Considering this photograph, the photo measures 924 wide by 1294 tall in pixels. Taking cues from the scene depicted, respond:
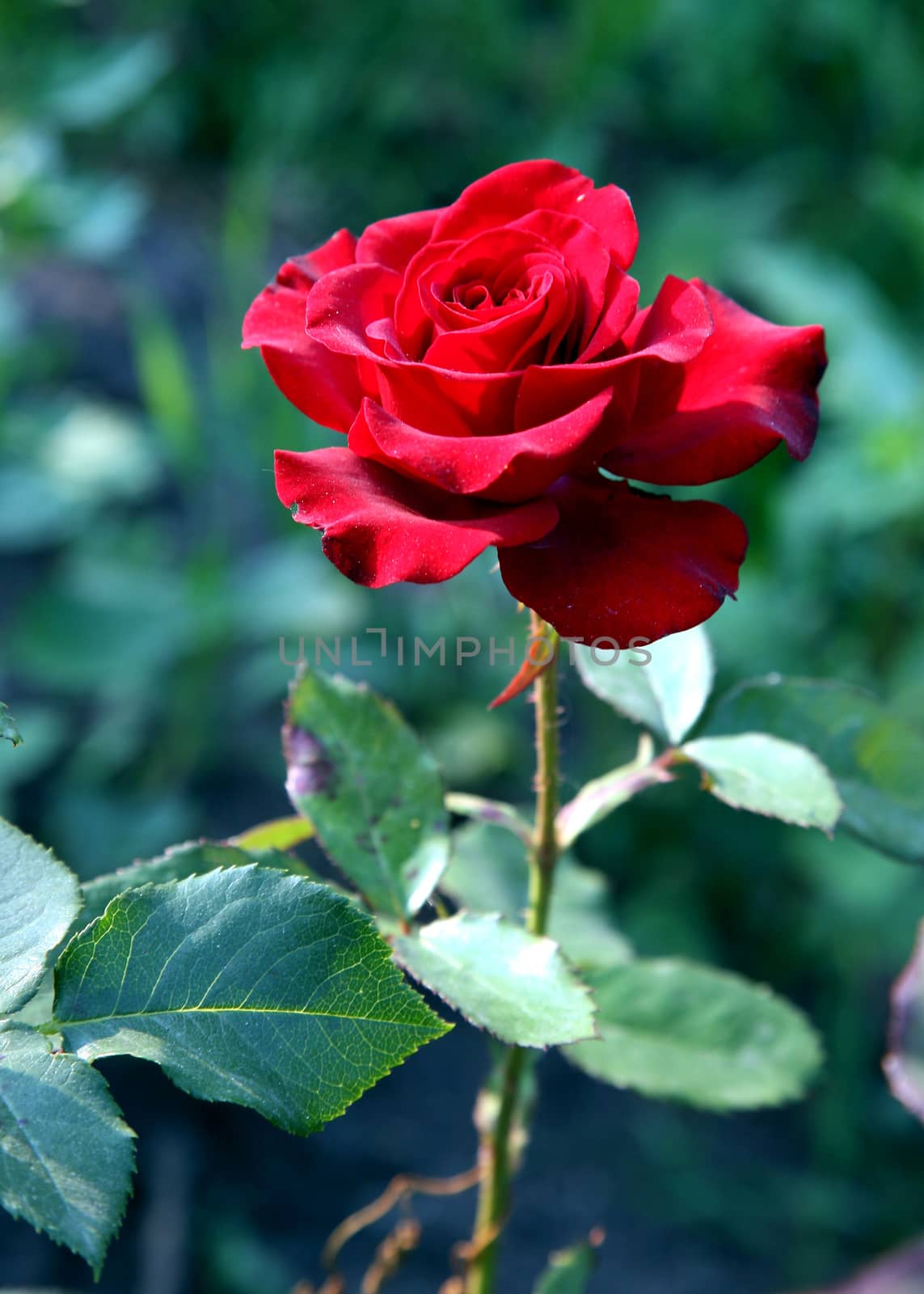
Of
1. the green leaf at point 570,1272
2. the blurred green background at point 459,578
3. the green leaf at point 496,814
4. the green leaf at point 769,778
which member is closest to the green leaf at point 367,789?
the green leaf at point 496,814

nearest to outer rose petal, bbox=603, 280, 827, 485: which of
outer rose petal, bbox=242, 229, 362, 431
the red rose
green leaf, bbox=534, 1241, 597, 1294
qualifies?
the red rose

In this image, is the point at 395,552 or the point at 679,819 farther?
the point at 679,819

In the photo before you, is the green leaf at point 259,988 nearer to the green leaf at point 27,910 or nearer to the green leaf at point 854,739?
the green leaf at point 27,910

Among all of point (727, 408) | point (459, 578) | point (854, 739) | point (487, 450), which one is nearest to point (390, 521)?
point (487, 450)

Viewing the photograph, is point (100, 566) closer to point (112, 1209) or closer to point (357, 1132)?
point (357, 1132)

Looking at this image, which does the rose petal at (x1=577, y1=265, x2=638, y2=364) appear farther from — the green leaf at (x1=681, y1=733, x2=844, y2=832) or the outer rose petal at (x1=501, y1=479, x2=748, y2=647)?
the green leaf at (x1=681, y1=733, x2=844, y2=832)

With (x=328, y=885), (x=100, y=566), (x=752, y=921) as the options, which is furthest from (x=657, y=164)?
(x=328, y=885)

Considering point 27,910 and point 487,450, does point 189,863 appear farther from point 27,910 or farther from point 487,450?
point 487,450
